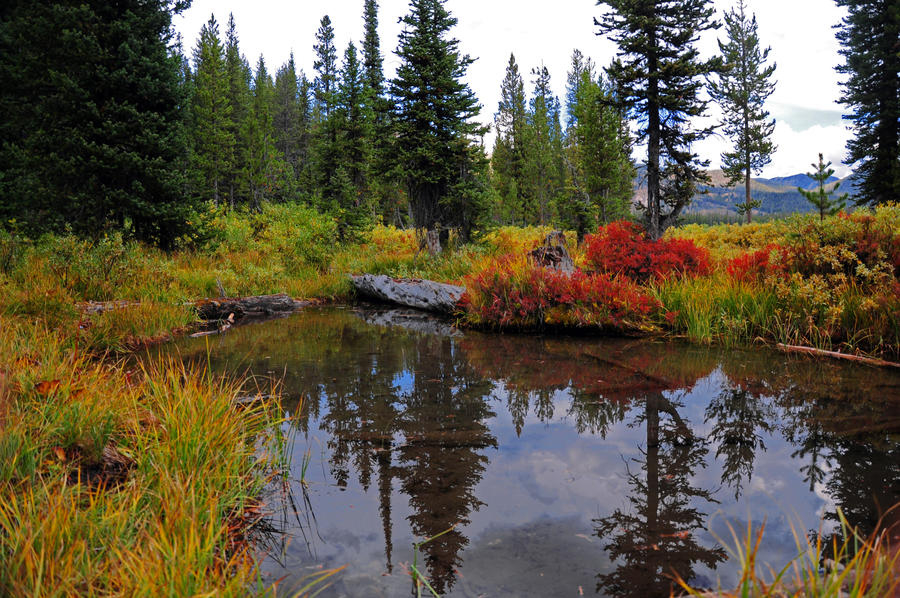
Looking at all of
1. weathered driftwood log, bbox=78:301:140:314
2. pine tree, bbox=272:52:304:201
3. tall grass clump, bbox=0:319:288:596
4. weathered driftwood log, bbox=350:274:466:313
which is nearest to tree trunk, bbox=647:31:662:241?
weathered driftwood log, bbox=350:274:466:313

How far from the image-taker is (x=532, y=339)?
28.6 feet

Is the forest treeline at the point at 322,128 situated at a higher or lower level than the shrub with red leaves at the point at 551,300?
higher

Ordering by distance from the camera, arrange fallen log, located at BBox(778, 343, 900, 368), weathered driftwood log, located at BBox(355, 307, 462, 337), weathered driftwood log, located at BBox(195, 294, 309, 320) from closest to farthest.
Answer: fallen log, located at BBox(778, 343, 900, 368)
weathered driftwood log, located at BBox(355, 307, 462, 337)
weathered driftwood log, located at BBox(195, 294, 309, 320)

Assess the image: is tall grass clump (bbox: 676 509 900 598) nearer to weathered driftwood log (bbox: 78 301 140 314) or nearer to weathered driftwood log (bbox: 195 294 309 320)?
weathered driftwood log (bbox: 78 301 140 314)

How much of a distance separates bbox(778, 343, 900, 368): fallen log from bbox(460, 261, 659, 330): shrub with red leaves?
2116mm

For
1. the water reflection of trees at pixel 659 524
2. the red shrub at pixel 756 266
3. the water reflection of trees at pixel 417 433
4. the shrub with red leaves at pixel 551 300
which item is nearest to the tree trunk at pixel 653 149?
the red shrub at pixel 756 266

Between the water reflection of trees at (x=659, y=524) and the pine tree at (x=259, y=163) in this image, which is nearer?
the water reflection of trees at (x=659, y=524)

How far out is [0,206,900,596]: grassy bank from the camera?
2072mm

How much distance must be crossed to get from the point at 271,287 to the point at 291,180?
102 feet

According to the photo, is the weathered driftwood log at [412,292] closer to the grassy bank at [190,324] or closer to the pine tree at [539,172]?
the grassy bank at [190,324]

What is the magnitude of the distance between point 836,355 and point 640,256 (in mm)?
4257

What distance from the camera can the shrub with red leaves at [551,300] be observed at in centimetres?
866

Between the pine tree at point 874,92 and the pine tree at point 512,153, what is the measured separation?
21883 millimetres

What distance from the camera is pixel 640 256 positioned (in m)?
10.2
